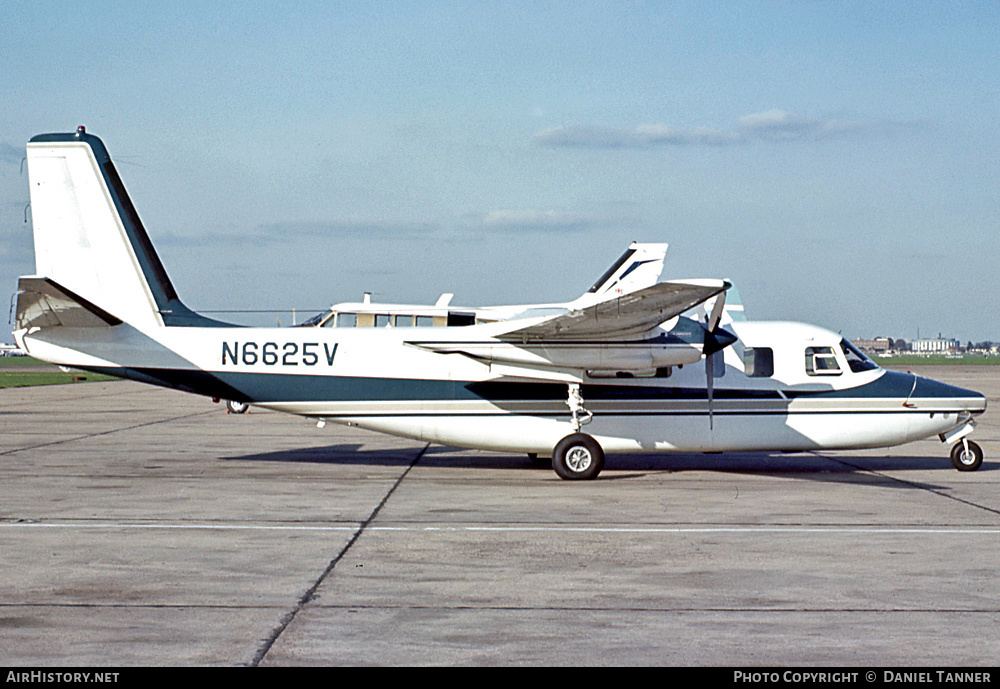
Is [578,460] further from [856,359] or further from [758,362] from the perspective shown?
[856,359]

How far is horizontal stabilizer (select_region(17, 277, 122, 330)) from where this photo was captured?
1420 centimetres

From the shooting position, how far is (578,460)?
1605 centimetres

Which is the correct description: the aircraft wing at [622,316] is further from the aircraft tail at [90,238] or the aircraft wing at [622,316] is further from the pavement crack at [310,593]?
the aircraft tail at [90,238]

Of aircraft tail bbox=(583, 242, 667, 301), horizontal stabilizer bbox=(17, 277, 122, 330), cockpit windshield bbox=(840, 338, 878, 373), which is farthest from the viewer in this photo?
aircraft tail bbox=(583, 242, 667, 301)

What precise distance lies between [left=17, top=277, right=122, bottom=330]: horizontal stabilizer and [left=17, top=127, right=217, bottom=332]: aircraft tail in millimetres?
29

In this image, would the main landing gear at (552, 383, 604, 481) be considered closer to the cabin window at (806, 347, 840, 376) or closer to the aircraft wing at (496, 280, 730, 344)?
the aircraft wing at (496, 280, 730, 344)

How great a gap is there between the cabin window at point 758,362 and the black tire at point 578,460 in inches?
119

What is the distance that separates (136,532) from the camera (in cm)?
1099

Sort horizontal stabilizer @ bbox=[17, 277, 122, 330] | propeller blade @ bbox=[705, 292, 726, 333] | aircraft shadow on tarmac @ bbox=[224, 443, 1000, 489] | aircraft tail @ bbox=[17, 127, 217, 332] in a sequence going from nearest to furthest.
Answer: horizontal stabilizer @ bbox=[17, 277, 122, 330]
propeller blade @ bbox=[705, 292, 726, 333]
aircraft tail @ bbox=[17, 127, 217, 332]
aircraft shadow on tarmac @ bbox=[224, 443, 1000, 489]

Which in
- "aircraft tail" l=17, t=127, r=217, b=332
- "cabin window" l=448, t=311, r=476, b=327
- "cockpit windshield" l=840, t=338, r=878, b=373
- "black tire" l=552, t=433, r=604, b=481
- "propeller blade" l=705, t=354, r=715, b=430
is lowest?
"black tire" l=552, t=433, r=604, b=481

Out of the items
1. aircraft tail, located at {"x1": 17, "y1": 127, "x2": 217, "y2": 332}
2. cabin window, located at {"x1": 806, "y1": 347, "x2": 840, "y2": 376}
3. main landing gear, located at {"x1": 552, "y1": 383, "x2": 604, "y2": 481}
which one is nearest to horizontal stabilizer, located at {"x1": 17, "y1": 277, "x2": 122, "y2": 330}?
aircraft tail, located at {"x1": 17, "y1": 127, "x2": 217, "y2": 332}

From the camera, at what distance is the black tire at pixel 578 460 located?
1600 centimetres

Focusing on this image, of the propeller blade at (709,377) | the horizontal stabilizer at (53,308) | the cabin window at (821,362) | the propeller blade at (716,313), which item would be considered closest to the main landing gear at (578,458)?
the propeller blade at (709,377)

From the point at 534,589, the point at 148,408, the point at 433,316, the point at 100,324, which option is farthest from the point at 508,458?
the point at 148,408
